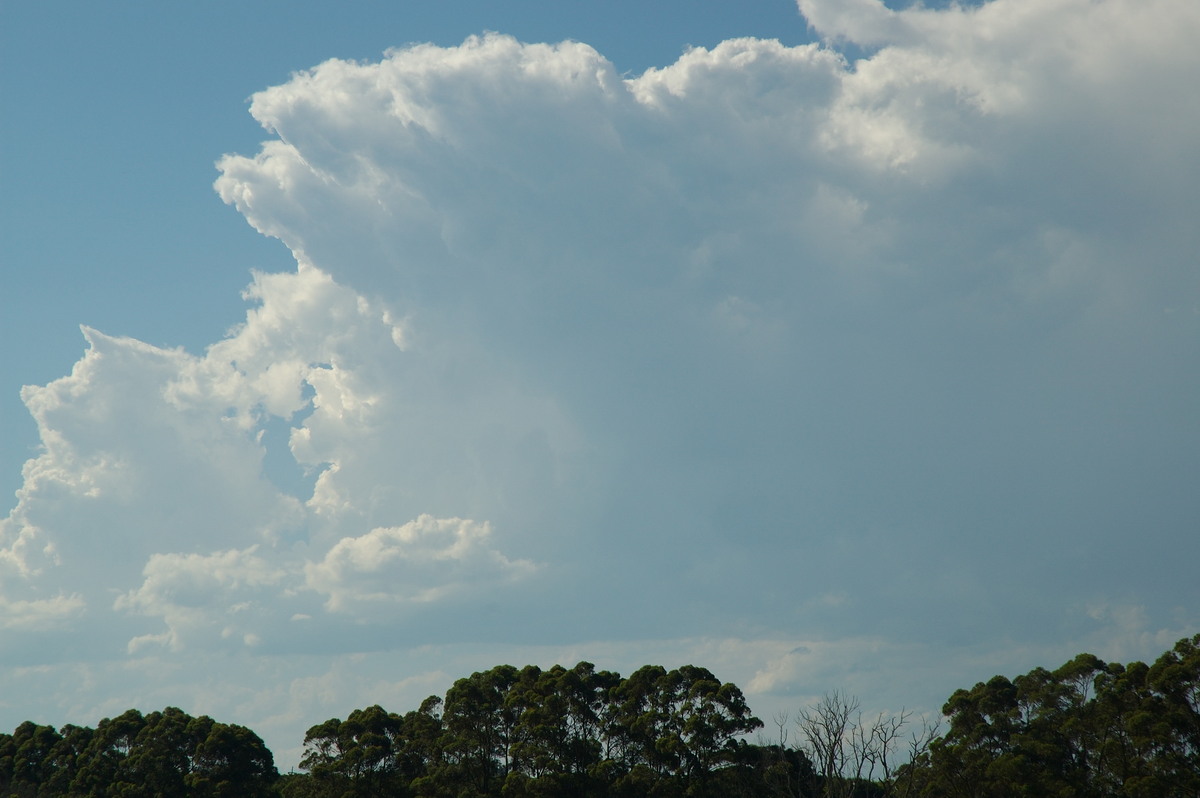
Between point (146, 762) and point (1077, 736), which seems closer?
point (1077, 736)

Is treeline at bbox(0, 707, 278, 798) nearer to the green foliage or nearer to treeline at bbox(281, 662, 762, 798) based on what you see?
treeline at bbox(281, 662, 762, 798)

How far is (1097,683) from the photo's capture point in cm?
5638

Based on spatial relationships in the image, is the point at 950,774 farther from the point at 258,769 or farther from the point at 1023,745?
the point at 258,769

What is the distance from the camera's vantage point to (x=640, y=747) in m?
59.2

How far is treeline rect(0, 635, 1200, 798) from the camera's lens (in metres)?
52.3

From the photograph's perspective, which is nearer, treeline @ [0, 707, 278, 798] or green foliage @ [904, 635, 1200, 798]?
green foliage @ [904, 635, 1200, 798]

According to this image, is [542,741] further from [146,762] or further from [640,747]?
[146,762]

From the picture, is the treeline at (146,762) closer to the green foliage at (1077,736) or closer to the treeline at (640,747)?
the treeline at (640,747)

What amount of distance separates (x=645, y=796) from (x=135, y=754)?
33892mm

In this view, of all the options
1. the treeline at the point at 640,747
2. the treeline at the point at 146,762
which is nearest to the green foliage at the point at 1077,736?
the treeline at the point at 640,747

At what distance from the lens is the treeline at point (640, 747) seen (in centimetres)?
5231

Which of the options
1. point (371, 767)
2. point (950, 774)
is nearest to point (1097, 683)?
point (950, 774)

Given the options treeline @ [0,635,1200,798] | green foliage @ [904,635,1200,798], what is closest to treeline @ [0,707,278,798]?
treeline @ [0,635,1200,798]

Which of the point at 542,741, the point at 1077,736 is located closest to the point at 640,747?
the point at 542,741
